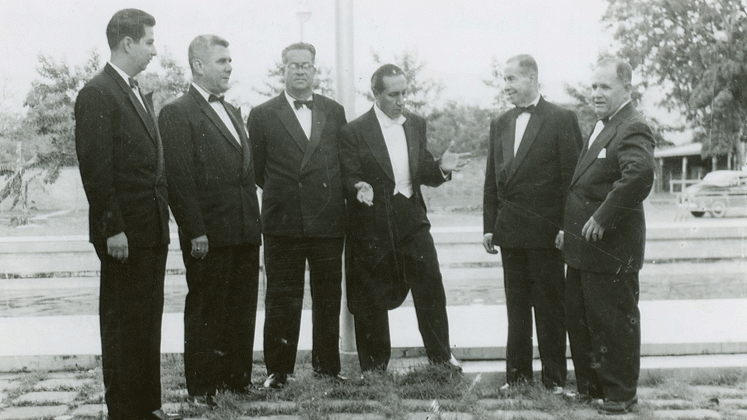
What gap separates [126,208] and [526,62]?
99.4 inches

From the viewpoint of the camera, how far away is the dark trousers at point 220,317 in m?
4.27

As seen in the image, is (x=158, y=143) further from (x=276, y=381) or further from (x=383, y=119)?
(x=276, y=381)

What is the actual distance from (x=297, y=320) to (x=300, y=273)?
12.3 inches

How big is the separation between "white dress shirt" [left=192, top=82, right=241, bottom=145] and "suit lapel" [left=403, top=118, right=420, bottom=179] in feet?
3.77

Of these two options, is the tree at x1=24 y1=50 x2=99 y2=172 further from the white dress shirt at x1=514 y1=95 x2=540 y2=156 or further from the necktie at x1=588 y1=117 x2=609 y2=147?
the necktie at x1=588 y1=117 x2=609 y2=147

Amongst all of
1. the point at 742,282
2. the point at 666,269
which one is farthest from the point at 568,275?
the point at 666,269

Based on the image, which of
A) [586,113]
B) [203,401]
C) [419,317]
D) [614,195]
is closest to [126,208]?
[203,401]

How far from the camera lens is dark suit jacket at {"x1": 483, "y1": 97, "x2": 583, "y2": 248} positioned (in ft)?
14.7

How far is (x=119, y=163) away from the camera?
3.72 metres

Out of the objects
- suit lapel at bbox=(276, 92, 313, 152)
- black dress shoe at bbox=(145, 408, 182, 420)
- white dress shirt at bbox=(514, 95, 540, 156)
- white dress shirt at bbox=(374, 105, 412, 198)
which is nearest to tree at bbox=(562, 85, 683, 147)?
white dress shirt at bbox=(514, 95, 540, 156)

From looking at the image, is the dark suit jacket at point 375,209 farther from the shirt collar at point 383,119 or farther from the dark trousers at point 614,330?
the dark trousers at point 614,330

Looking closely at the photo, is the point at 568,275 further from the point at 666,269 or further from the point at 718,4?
the point at 666,269

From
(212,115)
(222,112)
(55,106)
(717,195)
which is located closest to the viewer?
(212,115)

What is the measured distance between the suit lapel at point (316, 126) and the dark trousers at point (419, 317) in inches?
34.4
